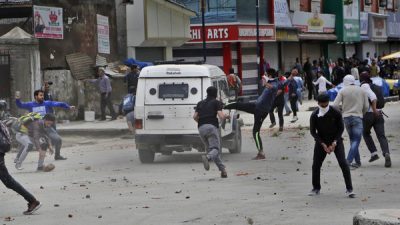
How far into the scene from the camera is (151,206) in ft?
38.4

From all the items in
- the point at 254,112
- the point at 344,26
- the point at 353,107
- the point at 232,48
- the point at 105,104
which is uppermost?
the point at 344,26

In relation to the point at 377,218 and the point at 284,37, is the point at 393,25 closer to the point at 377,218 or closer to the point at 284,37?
the point at 284,37

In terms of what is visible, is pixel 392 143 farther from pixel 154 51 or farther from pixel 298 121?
pixel 154 51

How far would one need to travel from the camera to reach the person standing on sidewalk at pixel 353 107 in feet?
51.1

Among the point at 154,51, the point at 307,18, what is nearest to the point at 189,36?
the point at 154,51

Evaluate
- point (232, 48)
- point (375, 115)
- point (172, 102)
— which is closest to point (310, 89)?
point (232, 48)

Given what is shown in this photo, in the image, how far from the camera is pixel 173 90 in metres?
18.0

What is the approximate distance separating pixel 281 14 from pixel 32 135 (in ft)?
97.7

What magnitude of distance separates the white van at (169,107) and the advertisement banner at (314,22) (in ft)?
101

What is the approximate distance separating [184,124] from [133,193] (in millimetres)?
4736

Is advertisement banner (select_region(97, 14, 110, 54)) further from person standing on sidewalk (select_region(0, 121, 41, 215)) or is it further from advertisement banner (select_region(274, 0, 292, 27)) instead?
person standing on sidewalk (select_region(0, 121, 41, 215))

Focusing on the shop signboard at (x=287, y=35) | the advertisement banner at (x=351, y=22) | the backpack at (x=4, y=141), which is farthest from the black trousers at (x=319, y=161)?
the advertisement banner at (x=351, y=22)

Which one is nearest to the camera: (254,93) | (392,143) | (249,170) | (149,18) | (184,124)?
(249,170)

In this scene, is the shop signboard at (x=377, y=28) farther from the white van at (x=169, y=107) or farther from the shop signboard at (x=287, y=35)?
the white van at (x=169, y=107)
